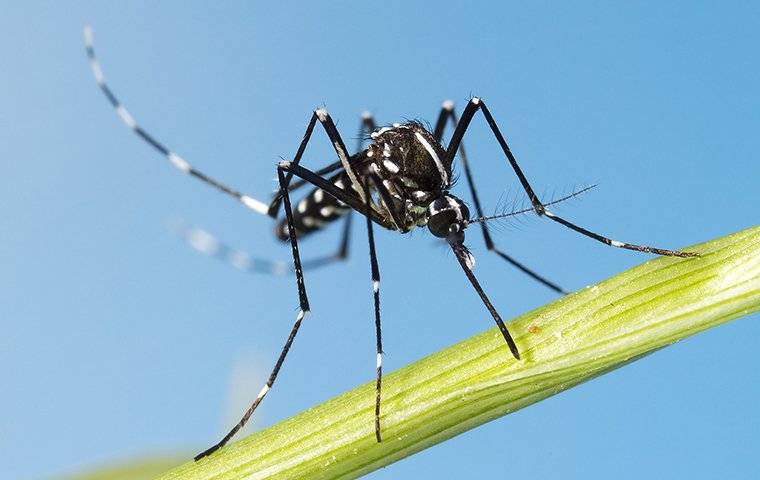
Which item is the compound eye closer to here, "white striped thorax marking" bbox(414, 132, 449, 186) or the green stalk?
"white striped thorax marking" bbox(414, 132, 449, 186)

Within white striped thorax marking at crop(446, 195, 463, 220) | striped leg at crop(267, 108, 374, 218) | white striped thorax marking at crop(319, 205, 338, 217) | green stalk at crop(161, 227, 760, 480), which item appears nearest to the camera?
green stalk at crop(161, 227, 760, 480)

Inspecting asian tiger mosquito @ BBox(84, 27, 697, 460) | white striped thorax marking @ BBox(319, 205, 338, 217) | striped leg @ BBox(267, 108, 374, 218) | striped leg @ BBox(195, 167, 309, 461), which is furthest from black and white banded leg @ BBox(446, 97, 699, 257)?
white striped thorax marking @ BBox(319, 205, 338, 217)

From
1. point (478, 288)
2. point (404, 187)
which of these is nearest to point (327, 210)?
point (404, 187)

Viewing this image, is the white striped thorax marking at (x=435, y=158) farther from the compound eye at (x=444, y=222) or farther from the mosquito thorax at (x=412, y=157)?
the compound eye at (x=444, y=222)

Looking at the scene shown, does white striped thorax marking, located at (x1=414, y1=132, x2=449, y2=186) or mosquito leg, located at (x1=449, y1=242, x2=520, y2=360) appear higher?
white striped thorax marking, located at (x1=414, y1=132, x2=449, y2=186)

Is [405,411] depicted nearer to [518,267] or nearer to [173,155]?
[518,267]

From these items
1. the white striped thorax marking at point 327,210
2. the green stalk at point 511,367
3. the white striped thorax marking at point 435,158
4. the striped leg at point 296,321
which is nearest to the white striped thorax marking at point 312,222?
the white striped thorax marking at point 327,210

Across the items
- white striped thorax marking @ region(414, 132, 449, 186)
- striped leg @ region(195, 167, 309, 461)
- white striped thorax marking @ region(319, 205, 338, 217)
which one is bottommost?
striped leg @ region(195, 167, 309, 461)
